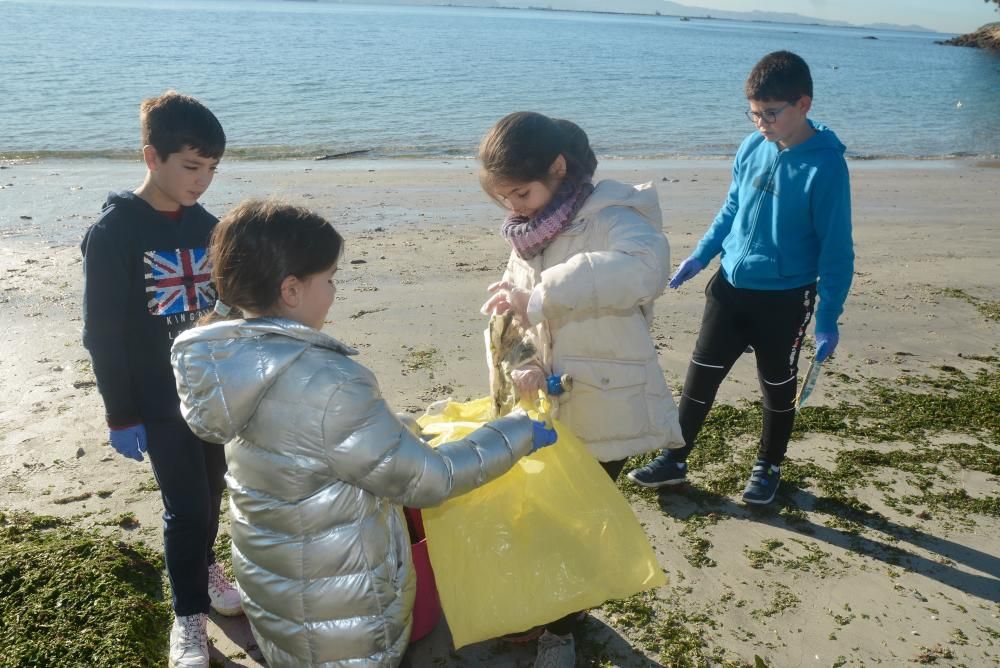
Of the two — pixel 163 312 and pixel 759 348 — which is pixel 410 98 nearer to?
pixel 759 348

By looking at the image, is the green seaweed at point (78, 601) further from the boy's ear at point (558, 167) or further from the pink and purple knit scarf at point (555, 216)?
the boy's ear at point (558, 167)

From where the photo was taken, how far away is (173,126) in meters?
2.74

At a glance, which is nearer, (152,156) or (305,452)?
(305,452)

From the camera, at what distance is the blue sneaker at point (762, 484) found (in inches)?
156

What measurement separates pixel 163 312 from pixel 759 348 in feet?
9.10

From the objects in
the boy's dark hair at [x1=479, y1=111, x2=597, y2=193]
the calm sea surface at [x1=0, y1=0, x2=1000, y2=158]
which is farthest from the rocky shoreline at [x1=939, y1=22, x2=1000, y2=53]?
the boy's dark hair at [x1=479, y1=111, x2=597, y2=193]

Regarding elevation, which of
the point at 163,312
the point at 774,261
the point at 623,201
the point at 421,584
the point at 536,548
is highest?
the point at 623,201

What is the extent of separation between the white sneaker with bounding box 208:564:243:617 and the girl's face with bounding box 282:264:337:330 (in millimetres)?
1655

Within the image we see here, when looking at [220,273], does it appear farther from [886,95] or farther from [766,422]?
[886,95]

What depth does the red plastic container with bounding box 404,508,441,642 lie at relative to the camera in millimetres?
2723

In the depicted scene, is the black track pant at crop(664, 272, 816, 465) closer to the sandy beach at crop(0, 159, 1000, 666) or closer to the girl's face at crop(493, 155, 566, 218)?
the sandy beach at crop(0, 159, 1000, 666)

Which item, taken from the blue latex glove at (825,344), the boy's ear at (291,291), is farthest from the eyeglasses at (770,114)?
the boy's ear at (291,291)

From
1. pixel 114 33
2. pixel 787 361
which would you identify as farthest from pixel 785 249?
pixel 114 33

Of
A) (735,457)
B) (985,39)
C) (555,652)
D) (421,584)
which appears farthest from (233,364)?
(985,39)
